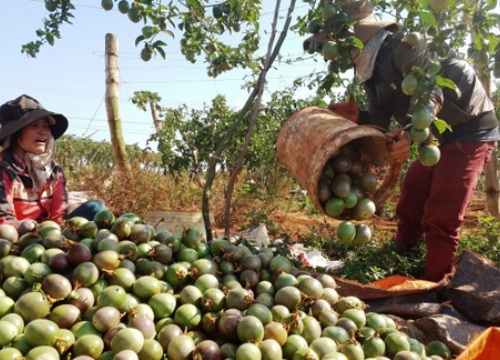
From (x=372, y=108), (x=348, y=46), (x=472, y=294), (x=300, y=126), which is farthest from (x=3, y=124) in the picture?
(x=472, y=294)

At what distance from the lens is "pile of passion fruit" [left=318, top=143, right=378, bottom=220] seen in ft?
7.81

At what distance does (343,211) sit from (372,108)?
1.07 metres

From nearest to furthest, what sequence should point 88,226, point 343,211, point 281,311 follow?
point 281,311 → point 88,226 → point 343,211

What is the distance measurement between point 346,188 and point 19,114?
2325mm

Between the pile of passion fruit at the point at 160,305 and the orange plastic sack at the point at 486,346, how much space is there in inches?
6.9

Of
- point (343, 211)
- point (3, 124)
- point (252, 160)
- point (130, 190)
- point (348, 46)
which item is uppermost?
point (348, 46)

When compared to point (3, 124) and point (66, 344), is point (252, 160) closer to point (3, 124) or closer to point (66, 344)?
point (3, 124)

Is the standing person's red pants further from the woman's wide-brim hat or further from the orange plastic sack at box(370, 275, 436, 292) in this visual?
the woman's wide-brim hat

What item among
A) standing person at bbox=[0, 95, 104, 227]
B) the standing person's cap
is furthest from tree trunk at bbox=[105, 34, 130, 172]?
the standing person's cap

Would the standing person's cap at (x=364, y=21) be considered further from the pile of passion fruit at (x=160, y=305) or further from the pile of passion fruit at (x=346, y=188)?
the pile of passion fruit at (x=160, y=305)

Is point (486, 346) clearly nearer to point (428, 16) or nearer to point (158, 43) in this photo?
point (428, 16)

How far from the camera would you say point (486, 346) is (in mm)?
1715

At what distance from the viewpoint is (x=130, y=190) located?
6.02 meters

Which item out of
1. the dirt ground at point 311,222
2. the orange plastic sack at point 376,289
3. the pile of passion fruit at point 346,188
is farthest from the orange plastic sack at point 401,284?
the dirt ground at point 311,222
